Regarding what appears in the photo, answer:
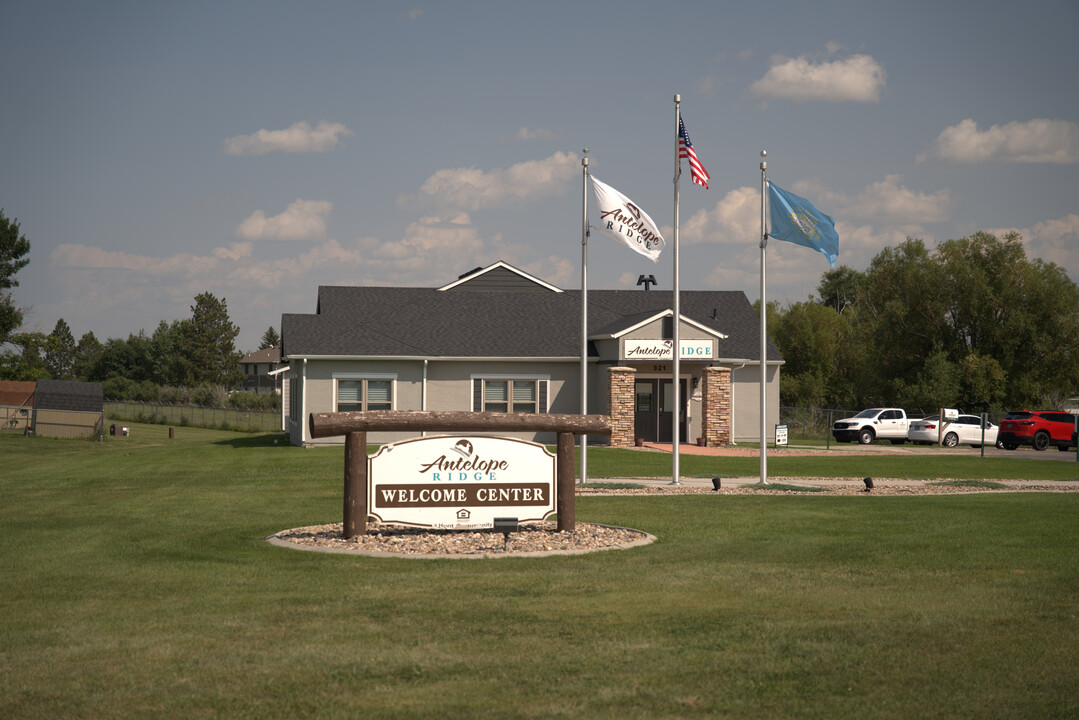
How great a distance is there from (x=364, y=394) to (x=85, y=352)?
97122 mm

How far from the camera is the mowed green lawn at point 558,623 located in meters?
6.05


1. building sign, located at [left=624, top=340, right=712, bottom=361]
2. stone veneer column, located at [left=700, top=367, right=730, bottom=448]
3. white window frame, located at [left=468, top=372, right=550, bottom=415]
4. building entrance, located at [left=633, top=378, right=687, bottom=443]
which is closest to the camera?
building sign, located at [left=624, top=340, right=712, bottom=361]

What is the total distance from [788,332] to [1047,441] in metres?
32.5

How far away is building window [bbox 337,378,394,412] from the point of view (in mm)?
33844

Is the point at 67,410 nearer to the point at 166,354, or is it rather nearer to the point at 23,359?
the point at 23,359

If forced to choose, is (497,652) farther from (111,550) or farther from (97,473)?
(97,473)

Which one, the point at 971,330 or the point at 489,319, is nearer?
the point at 489,319

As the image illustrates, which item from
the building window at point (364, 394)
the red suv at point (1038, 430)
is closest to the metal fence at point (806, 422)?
the red suv at point (1038, 430)

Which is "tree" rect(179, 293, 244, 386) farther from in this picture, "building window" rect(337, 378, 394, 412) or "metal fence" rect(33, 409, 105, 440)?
"building window" rect(337, 378, 394, 412)

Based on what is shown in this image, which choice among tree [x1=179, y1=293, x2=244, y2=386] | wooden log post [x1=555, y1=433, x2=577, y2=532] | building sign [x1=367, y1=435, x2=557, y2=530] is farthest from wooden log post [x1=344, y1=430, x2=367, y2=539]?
tree [x1=179, y1=293, x2=244, y2=386]

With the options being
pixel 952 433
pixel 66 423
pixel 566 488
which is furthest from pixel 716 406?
pixel 66 423

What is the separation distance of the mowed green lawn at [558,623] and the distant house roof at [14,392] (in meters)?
44.3

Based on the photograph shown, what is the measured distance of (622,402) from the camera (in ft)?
112

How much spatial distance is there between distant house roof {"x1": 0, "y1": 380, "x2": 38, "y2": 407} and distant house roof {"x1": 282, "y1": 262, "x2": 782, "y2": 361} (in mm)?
25297
